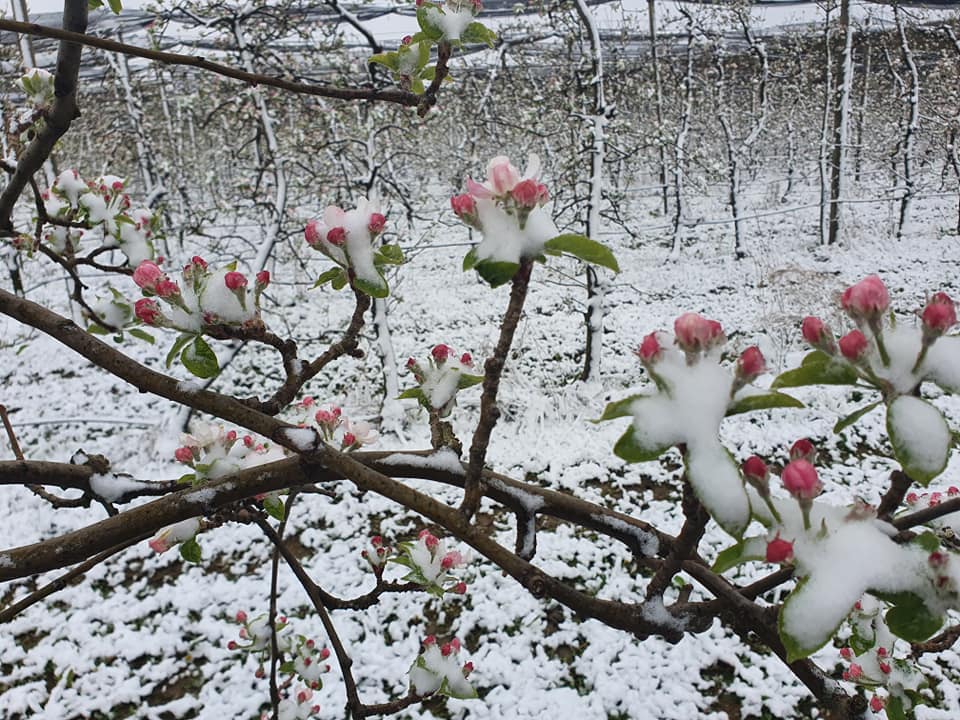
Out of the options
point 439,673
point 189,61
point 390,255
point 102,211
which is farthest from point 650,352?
point 102,211

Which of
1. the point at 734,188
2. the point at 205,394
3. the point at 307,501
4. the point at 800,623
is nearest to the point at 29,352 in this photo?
the point at 307,501

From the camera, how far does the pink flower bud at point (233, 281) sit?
70 centimetres

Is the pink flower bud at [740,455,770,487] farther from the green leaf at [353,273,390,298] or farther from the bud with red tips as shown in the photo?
the green leaf at [353,273,390,298]

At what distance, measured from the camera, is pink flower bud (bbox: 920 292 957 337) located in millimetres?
431

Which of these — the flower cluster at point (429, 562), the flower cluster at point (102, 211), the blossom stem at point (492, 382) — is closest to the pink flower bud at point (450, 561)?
the flower cluster at point (429, 562)

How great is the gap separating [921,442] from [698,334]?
164 millimetres

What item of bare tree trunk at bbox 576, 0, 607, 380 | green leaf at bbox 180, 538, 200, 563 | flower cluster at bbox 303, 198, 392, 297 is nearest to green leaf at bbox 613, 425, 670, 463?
flower cluster at bbox 303, 198, 392, 297

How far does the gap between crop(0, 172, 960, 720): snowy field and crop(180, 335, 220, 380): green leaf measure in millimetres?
1430

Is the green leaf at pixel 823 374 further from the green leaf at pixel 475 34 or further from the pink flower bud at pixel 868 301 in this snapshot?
the green leaf at pixel 475 34

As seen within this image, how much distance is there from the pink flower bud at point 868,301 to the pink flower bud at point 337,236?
498mm

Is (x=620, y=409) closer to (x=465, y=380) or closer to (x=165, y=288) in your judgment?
(x=465, y=380)

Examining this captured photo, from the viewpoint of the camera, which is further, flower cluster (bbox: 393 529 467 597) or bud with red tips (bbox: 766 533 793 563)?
flower cluster (bbox: 393 529 467 597)

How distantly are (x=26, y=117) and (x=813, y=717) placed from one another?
3899 millimetres

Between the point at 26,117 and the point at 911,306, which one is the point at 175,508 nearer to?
the point at 26,117
